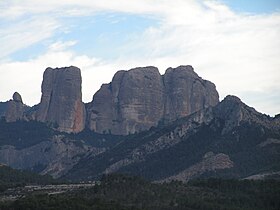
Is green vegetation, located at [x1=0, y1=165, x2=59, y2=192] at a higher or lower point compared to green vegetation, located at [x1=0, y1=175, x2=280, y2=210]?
higher

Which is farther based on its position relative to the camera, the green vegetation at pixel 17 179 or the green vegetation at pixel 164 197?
the green vegetation at pixel 17 179

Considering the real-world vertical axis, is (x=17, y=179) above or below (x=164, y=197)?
above

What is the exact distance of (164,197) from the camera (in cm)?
13675

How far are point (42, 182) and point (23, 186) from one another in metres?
14.6

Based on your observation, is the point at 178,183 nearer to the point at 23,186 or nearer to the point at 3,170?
the point at 23,186

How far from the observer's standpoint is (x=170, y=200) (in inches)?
5300

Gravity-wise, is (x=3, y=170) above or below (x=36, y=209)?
above

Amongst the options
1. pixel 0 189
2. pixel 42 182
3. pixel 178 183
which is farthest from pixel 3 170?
pixel 178 183

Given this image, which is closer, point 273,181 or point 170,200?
point 170,200

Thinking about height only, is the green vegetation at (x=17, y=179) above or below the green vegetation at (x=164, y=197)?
above

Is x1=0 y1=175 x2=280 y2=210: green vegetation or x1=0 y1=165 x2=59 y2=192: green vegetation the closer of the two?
x1=0 y1=175 x2=280 y2=210: green vegetation

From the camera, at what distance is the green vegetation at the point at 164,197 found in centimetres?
12138

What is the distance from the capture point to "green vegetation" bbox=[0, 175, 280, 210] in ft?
398

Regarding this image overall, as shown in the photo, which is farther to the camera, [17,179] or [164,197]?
[17,179]
